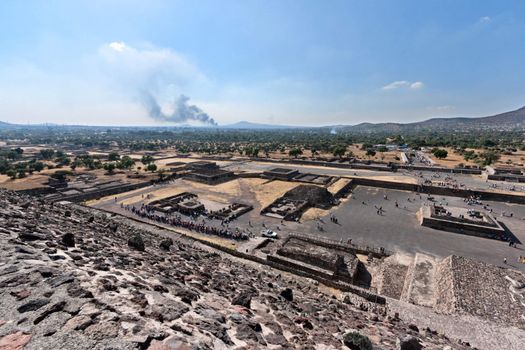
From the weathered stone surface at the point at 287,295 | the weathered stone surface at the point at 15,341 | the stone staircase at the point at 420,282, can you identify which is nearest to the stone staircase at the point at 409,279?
the stone staircase at the point at 420,282

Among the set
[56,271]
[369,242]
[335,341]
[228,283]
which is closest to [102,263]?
[56,271]

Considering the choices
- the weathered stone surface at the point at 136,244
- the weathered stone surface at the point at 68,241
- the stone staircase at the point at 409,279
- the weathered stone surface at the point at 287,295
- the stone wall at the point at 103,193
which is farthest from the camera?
the stone wall at the point at 103,193

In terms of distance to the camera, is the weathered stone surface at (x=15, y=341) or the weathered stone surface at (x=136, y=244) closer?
the weathered stone surface at (x=15, y=341)

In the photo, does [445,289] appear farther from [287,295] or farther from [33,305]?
[33,305]

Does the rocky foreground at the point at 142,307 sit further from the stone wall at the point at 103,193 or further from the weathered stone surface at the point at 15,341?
the stone wall at the point at 103,193

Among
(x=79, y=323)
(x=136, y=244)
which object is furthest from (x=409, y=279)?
(x=79, y=323)

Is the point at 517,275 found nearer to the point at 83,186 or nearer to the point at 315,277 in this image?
the point at 315,277

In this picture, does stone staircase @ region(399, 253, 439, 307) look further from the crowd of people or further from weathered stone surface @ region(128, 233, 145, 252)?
weathered stone surface @ region(128, 233, 145, 252)
